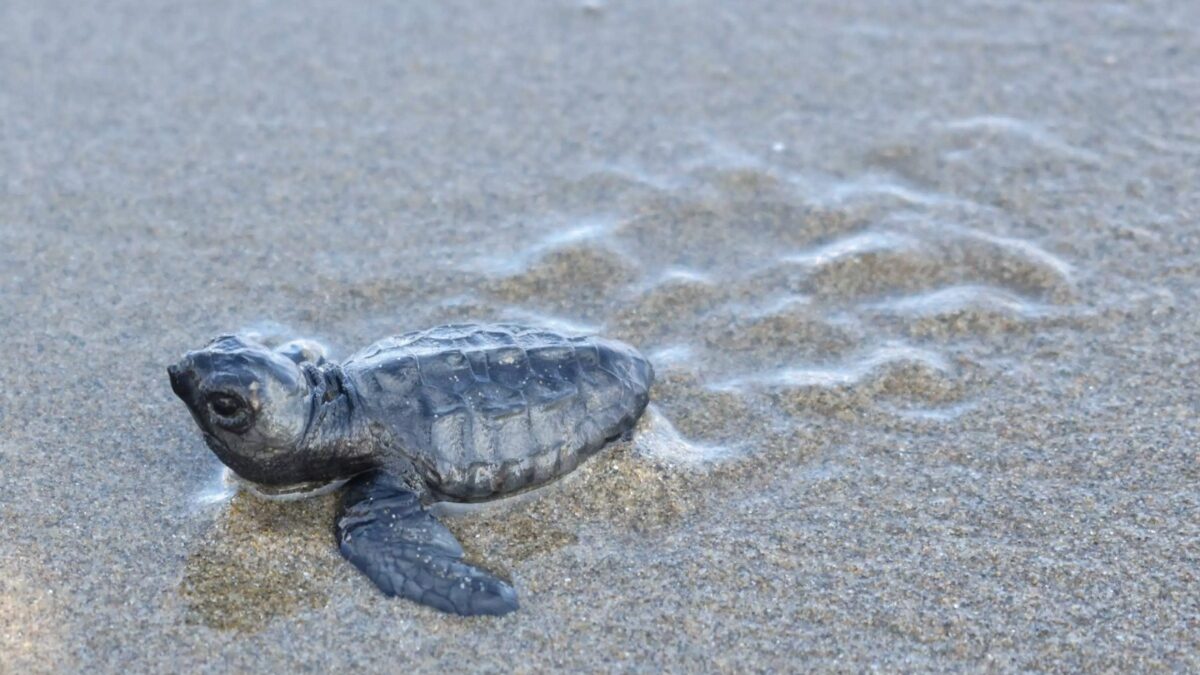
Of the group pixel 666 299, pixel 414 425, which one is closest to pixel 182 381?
pixel 414 425

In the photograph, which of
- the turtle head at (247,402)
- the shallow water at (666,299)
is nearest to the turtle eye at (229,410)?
the turtle head at (247,402)

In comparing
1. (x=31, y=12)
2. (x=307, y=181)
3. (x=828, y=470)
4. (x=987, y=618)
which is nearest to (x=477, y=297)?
(x=307, y=181)

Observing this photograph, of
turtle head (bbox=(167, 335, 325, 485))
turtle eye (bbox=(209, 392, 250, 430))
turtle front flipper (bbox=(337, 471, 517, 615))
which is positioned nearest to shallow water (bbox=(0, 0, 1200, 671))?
turtle front flipper (bbox=(337, 471, 517, 615))

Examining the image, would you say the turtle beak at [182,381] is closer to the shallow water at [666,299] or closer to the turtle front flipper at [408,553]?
the shallow water at [666,299]

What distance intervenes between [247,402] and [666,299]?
1.66 m

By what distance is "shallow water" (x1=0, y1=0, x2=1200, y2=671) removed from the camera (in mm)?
3191

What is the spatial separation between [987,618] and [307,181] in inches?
124

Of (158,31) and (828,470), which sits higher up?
(158,31)

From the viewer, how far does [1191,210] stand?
16.0 ft

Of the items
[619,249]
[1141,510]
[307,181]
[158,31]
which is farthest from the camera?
[158,31]

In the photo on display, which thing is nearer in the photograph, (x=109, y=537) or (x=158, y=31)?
(x=109, y=537)

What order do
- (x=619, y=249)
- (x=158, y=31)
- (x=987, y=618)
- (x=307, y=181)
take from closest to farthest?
(x=987, y=618) → (x=619, y=249) → (x=307, y=181) → (x=158, y=31)

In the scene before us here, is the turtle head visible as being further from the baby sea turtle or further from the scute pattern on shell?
the scute pattern on shell

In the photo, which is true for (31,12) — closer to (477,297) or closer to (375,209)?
(375,209)
